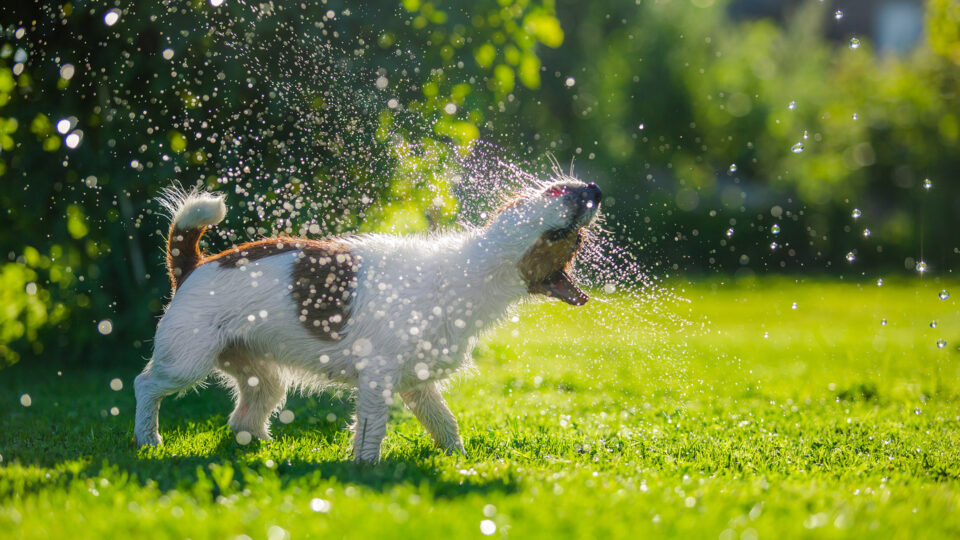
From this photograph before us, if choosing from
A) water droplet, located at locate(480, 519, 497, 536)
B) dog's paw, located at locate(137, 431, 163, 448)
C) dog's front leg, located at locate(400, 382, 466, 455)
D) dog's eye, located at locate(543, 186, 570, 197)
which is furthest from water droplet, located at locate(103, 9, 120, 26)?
water droplet, located at locate(480, 519, 497, 536)

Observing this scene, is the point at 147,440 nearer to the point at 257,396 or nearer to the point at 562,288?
the point at 257,396

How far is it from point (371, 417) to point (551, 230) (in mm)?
1235

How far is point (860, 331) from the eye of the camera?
38.2ft

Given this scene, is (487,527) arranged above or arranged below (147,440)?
above

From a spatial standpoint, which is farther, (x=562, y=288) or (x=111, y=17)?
(x=111, y=17)

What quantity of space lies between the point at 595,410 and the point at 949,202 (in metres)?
16.8

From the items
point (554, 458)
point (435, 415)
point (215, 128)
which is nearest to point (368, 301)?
point (435, 415)

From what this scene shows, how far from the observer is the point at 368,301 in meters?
4.05

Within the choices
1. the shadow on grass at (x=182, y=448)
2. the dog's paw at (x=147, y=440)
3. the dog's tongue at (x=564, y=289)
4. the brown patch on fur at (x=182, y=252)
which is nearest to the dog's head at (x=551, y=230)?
the dog's tongue at (x=564, y=289)

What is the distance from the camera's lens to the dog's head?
12.6ft

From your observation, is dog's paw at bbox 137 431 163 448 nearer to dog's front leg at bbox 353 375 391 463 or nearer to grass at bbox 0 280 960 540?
grass at bbox 0 280 960 540

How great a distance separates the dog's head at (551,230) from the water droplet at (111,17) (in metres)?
4.92

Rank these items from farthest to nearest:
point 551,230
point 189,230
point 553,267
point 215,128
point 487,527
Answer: point 215,128 → point 189,230 → point 553,267 → point 551,230 → point 487,527

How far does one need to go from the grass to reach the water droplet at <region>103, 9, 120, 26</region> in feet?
10.4
